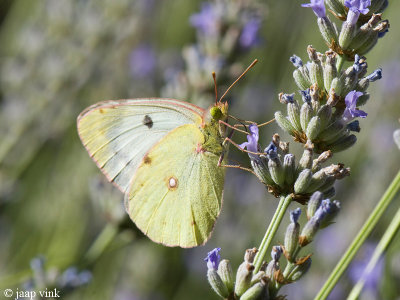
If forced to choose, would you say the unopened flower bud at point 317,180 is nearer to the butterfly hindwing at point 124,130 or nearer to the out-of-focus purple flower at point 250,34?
the butterfly hindwing at point 124,130

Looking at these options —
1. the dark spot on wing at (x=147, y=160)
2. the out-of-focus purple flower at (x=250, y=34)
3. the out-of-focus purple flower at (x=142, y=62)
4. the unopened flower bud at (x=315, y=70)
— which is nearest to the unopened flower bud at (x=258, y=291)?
the unopened flower bud at (x=315, y=70)

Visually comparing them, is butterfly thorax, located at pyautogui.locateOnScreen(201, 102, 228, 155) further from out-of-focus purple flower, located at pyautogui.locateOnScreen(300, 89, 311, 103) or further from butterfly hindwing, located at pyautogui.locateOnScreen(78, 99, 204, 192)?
out-of-focus purple flower, located at pyautogui.locateOnScreen(300, 89, 311, 103)

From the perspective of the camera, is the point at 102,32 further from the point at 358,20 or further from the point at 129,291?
the point at 358,20

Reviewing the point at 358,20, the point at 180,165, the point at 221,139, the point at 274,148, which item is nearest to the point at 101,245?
the point at 180,165

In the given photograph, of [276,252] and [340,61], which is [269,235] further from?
[340,61]

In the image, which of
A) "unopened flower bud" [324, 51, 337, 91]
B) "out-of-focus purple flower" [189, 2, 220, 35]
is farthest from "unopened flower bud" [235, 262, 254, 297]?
"out-of-focus purple flower" [189, 2, 220, 35]

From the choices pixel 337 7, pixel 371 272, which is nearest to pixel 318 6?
pixel 337 7
